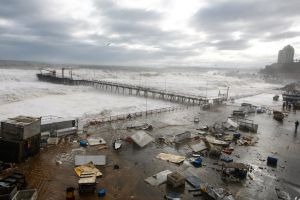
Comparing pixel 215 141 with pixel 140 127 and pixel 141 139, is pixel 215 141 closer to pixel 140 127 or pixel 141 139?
pixel 141 139

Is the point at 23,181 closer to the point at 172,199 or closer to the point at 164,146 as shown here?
the point at 172,199

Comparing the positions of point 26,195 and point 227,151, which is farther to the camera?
point 227,151

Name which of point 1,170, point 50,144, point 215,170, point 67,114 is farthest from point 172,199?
point 67,114

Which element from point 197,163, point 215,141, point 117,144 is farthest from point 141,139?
point 215,141

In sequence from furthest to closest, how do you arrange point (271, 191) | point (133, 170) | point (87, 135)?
point (87, 135) < point (133, 170) < point (271, 191)

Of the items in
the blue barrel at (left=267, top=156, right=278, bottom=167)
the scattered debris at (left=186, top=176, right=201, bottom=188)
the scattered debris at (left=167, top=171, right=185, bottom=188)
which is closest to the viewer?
the scattered debris at (left=167, top=171, right=185, bottom=188)

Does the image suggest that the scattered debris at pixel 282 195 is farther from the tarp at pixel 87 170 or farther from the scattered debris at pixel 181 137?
the tarp at pixel 87 170

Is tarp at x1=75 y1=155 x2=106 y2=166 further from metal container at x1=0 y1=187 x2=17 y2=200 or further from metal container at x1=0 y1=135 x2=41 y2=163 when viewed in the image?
metal container at x1=0 y1=187 x2=17 y2=200

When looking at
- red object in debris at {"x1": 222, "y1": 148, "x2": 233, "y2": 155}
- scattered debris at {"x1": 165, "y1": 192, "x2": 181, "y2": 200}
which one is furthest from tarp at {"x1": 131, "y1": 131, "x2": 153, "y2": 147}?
scattered debris at {"x1": 165, "y1": 192, "x2": 181, "y2": 200}

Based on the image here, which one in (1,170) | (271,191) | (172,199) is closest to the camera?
(172,199)
